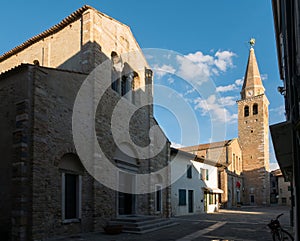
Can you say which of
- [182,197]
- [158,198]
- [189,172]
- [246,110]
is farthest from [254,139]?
[158,198]

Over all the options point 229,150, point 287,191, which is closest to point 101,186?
point 229,150

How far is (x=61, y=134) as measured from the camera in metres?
12.3

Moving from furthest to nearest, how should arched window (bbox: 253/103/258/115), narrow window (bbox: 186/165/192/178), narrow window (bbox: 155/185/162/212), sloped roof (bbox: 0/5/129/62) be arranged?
arched window (bbox: 253/103/258/115), narrow window (bbox: 186/165/192/178), narrow window (bbox: 155/185/162/212), sloped roof (bbox: 0/5/129/62)

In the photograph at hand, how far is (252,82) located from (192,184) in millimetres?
29867

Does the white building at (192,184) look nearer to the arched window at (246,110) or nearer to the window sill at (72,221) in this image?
the window sill at (72,221)

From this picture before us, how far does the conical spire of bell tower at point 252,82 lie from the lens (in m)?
51.2

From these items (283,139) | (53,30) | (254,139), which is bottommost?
(283,139)

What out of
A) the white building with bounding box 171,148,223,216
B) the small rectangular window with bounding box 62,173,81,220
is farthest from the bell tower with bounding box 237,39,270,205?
the small rectangular window with bounding box 62,173,81,220

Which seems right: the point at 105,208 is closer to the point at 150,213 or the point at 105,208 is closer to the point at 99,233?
the point at 99,233

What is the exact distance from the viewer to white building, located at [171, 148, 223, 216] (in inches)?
968

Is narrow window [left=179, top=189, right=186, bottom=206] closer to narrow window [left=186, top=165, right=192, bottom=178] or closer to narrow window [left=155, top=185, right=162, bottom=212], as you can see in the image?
narrow window [left=186, top=165, right=192, bottom=178]

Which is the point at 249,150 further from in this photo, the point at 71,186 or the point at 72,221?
the point at 72,221

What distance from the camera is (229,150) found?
4216 cm

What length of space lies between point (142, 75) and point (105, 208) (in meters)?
8.77
